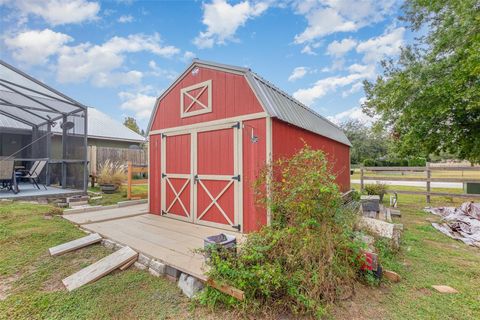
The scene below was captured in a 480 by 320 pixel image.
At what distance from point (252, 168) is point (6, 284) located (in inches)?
141

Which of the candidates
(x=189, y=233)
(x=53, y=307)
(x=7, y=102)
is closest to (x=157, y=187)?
(x=189, y=233)

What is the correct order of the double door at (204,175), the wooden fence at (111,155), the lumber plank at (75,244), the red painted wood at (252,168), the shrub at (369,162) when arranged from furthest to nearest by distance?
the shrub at (369,162) < the wooden fence at (111,155) < the double door at (204,175) < the red painted wood at (252,168) < the lumber plank at (75,244)

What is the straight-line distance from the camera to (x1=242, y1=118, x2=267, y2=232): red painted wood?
390 cm

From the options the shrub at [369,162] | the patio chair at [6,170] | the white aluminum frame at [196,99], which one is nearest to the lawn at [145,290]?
the white aluminum frame at [196,99]

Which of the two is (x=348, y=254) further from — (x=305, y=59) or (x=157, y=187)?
(x=305, y=59)

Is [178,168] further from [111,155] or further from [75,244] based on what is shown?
[111,155]

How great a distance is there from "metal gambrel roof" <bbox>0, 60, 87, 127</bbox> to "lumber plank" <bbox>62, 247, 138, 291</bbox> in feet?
22.7

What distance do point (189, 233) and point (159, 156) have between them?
7.86 feet

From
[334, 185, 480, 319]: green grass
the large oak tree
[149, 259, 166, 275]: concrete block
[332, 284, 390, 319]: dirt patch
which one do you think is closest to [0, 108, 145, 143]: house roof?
[149, 259, 166, 275]: concrete block

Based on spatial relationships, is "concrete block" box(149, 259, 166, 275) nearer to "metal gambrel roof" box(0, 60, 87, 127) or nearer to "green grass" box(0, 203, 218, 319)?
"green grass" box(0, 203, 218, 319)

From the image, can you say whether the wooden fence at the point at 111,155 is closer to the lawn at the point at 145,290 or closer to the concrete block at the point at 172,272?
the lawn at the point at 145,290

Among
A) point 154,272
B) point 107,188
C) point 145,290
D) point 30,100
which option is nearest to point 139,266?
Answer: point 154,272

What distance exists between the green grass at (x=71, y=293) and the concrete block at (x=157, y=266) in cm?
10

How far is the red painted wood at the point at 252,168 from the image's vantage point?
3.90m
